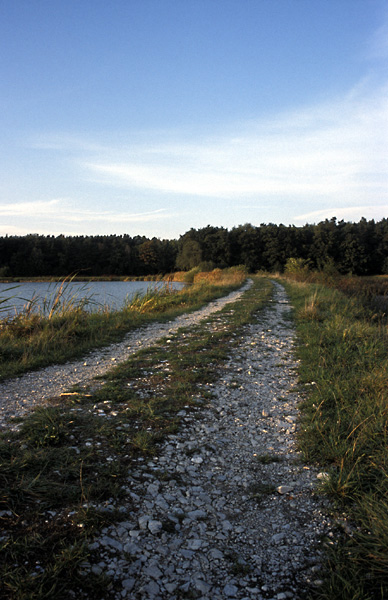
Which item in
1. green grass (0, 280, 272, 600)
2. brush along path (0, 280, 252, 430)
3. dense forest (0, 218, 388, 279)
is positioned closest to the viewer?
green grass (0, 280, 272, 600)

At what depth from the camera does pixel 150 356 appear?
22.2 feet

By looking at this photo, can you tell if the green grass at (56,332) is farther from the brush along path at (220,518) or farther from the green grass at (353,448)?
the green grass at (353,448)

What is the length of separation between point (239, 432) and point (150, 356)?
3318mm

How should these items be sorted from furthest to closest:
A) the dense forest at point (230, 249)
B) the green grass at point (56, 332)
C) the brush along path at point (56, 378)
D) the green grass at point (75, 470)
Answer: the dense forest at point (230, 249) < the green grass at point (56, 332) < the brush along path at point (56, 378) < the green grass at point (75, 470)

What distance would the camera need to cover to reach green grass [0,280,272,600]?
1.86m

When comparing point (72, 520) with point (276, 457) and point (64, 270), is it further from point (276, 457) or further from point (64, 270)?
point (64, 270)

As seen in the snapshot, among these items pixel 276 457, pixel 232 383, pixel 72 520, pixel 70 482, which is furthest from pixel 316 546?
pixel 232 383

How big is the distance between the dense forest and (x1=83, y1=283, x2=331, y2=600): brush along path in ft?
174

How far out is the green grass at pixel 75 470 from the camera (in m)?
1.86

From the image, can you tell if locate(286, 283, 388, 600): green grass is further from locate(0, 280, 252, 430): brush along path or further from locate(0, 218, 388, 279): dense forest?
locate(0, 218, 388, 279): dense forest

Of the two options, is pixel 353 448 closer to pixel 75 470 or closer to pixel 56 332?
pixel 75 470

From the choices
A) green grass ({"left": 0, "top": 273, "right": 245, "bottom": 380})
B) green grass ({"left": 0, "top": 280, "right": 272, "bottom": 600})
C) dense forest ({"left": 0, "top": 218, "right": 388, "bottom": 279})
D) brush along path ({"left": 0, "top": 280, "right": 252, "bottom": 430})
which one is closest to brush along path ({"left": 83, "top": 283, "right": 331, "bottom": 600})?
green grass ({"left": 0, "top": 280, "right": 272, "bottom": 600})

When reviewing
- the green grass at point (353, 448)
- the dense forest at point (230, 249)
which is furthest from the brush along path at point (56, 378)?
the dense forest at point (230, 249)

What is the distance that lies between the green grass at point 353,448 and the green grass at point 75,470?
54.4 inches
